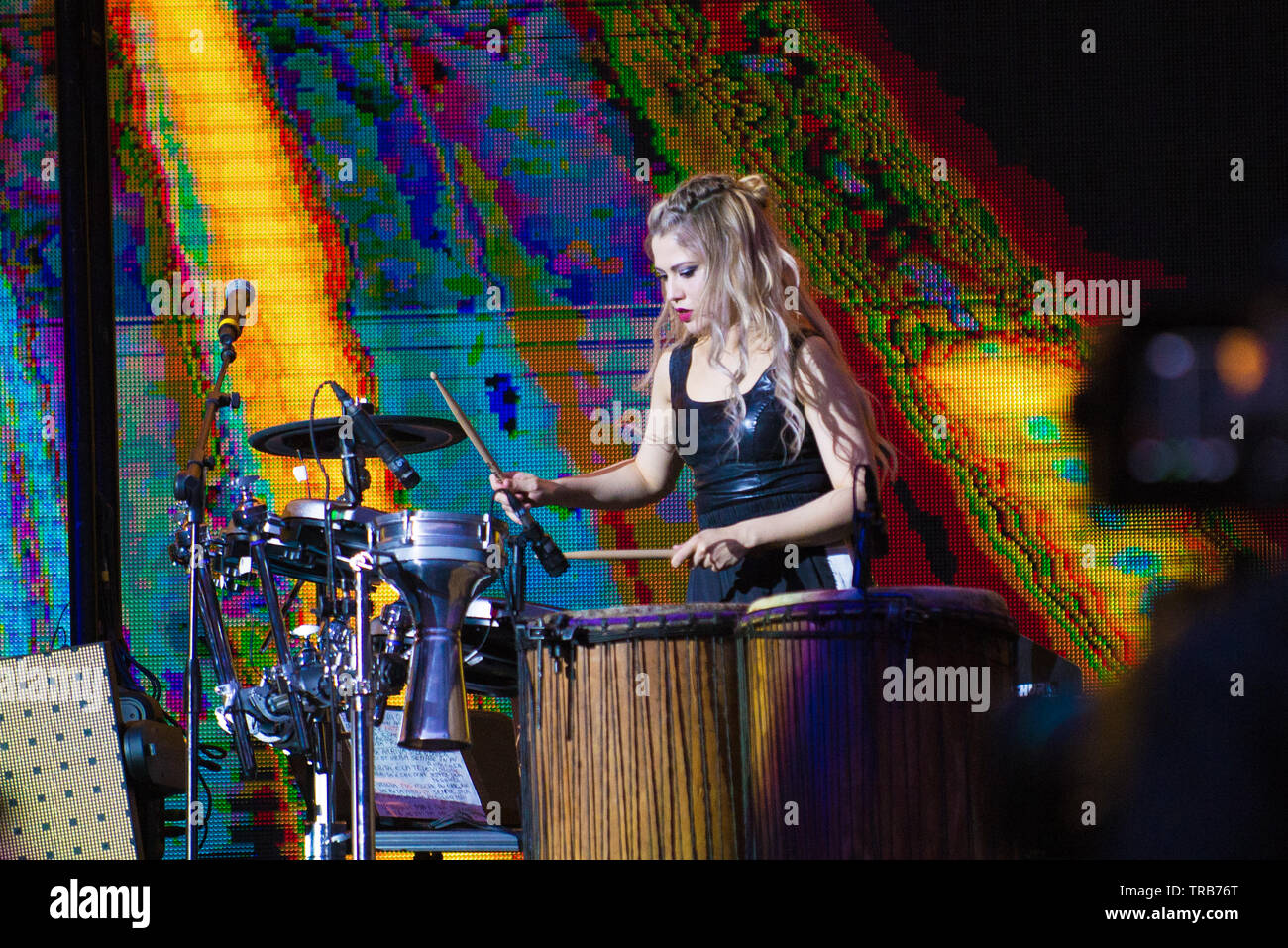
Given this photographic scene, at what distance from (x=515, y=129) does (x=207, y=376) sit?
1.25m

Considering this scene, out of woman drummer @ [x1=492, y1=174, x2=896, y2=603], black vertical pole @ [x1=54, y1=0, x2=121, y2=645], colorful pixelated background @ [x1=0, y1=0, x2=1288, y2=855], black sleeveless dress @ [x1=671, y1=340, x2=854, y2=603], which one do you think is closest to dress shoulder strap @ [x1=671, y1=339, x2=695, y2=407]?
woman drummer @ [x1=492, y1=174, x2=896, y2=603]

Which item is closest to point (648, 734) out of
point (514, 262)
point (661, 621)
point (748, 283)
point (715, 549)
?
point (661, 621)

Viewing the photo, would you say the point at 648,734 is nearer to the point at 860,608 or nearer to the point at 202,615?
the point at 860,608

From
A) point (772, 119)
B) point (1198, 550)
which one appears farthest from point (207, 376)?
point (1198, 550)

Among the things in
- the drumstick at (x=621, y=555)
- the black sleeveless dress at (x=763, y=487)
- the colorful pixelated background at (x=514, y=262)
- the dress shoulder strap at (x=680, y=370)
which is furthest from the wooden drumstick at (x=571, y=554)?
the colorful pixelated background at (x=514, y=262)

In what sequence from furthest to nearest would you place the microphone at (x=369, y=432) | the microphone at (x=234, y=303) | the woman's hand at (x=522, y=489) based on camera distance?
→ 1. the microphone at (x=234, y=303)
2. the woman's hand at (x=522, y=489)
3. the microphone at (x=369, y=432)

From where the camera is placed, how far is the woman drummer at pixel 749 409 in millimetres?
2846

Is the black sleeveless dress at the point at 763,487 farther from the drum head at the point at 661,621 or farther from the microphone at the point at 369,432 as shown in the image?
the microphone at the point at 369,432

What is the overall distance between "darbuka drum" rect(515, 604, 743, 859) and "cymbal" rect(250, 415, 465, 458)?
2.85ft

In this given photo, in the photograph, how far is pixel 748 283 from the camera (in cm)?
300

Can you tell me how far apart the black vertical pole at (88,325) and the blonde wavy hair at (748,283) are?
6.96 feet

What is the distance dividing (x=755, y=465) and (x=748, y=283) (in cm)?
39

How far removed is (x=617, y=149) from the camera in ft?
14.4

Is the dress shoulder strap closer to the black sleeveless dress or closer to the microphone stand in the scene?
the black sleeveless dress
